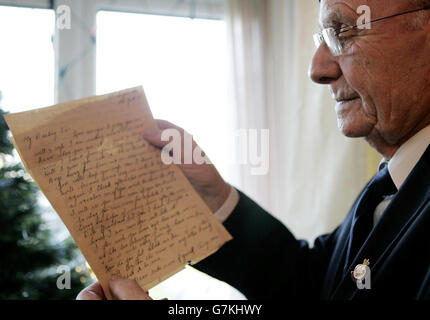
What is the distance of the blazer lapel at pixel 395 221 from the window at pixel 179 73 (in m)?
1.56

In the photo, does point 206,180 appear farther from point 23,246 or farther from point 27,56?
point 27,56

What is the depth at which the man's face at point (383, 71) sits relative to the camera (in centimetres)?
76

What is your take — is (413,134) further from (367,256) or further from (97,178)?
(97,178)

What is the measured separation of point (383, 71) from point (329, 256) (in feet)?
1.62

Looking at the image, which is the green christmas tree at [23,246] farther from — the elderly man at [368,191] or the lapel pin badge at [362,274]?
the lapel pin badge at [362,274]

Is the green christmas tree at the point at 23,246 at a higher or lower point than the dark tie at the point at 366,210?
lower

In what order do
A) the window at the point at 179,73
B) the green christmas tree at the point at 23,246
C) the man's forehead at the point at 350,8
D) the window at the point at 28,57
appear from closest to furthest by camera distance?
the man's forehead at the point at 350,8 < the green christmas tree at the point at 23,246 < the window at the point at 28,57 < the window at the point at 179,73

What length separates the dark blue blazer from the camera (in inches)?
24.6

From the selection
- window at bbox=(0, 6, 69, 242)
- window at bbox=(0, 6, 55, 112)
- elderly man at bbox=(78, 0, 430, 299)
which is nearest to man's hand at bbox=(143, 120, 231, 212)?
elderly man at bbox=(78, 0, 430, 299)

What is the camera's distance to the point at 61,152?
0.63m

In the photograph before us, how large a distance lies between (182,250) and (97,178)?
21cm

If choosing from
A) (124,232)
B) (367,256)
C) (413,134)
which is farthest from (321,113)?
(124,232)

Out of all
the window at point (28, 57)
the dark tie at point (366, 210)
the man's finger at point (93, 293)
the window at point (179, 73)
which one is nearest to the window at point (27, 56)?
the window at point (28, 57)
